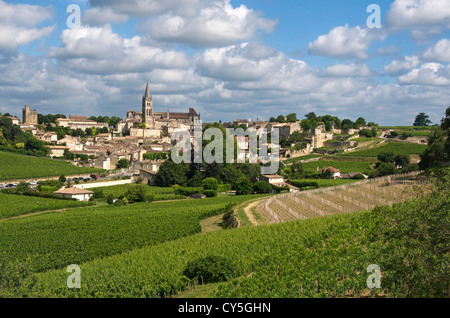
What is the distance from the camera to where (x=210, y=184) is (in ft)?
169

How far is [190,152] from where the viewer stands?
59.0 m

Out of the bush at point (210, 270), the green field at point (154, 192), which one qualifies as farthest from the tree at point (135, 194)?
the bush at point (210, 270)

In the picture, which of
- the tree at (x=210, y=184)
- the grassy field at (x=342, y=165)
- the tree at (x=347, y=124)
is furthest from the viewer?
the tree at (x=347, y=124)

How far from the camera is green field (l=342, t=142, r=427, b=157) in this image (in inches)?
2881

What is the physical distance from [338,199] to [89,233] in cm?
2040

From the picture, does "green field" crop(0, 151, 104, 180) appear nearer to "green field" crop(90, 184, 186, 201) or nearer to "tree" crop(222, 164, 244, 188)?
"green field" crop(90, 184, 186, 201)

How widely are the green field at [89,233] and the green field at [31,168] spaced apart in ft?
70.3

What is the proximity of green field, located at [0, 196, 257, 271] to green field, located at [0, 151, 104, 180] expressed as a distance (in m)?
21.4

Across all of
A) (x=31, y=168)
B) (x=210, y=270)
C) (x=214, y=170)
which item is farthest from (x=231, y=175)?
(x=210, y=270)

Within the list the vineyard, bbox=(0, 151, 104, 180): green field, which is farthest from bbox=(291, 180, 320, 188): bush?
bbox=(0, 151, 104, 180): green field

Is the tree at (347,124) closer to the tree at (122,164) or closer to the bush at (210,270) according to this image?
the tree at (122,164)

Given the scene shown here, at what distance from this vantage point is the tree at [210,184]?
51.6 metres
